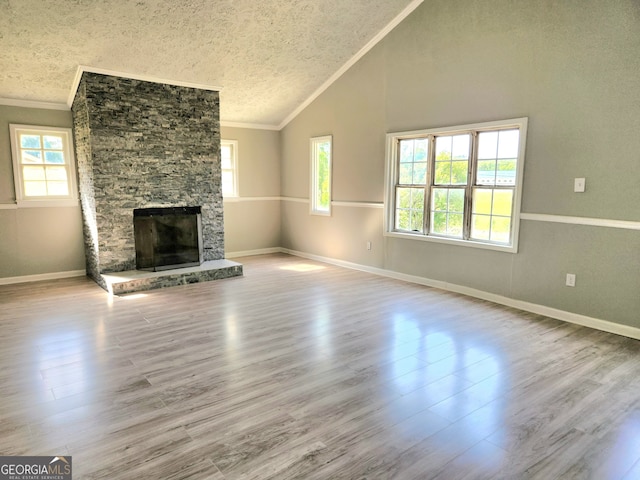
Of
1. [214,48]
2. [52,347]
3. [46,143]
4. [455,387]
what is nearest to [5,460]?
[52,347]

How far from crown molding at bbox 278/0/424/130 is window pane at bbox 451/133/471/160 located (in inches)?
71.3

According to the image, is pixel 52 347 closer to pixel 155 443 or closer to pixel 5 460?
pixel 5 460

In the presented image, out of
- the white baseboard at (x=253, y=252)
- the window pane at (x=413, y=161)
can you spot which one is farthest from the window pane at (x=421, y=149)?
the white baseboard at (x=253, y=252)

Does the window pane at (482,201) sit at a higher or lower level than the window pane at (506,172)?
lower

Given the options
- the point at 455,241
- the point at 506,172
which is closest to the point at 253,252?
the point at 455,241

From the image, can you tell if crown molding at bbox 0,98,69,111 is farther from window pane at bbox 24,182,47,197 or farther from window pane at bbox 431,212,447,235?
window pane at bbox 431,212,447,235

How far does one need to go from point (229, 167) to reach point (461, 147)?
4.23m

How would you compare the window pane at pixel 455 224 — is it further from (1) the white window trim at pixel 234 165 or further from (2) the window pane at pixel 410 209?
(1) the white window trim at pixel 234 165

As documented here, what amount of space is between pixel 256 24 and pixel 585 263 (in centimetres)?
446

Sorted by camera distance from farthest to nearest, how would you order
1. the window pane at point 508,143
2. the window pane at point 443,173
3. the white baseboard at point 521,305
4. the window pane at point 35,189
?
the window pane at point 35,189 → the window pane at point 443,173 → the window pane at point 508,143 → the white baseboard at point 521,305

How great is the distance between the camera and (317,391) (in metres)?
2.75

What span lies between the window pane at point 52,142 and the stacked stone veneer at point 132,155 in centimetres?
33

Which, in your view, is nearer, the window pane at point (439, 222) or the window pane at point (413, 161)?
the window pane at point (439, 222)

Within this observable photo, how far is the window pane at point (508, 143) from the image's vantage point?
14.7 feet
